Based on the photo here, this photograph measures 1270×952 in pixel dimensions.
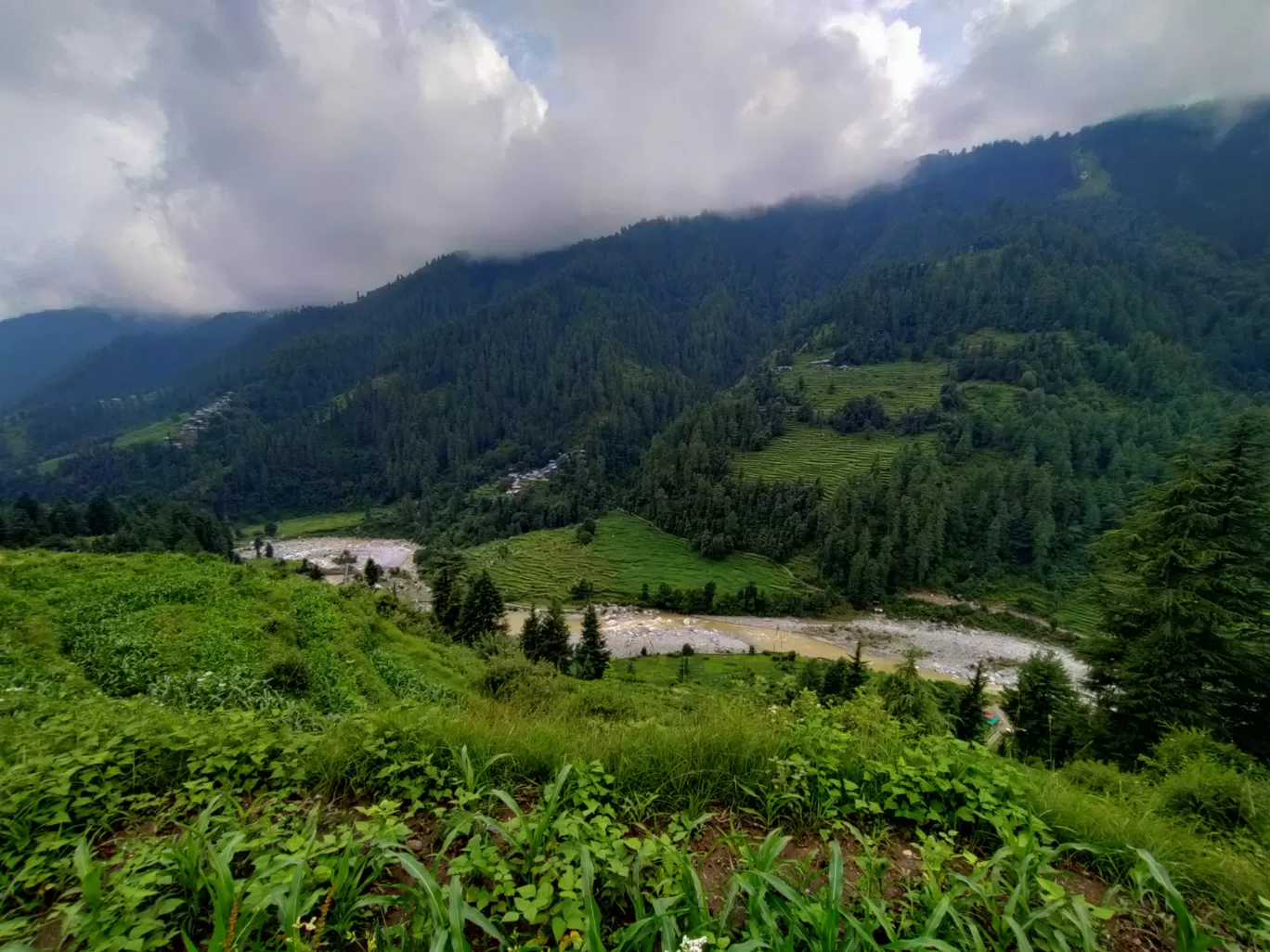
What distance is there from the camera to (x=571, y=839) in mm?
3387

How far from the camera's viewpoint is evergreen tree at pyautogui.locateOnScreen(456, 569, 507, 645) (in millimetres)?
43594

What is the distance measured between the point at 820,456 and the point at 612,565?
57.2 metres

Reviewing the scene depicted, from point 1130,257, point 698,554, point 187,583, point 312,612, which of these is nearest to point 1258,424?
point 312,612

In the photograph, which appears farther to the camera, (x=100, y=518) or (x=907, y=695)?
(x=100, y=518)

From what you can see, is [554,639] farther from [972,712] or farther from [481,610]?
[972,712]

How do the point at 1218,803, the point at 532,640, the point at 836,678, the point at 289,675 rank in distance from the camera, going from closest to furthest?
1. the point at 1218,803
2. the point at 289,675
3. the point at 836,678
4. the point at 532,640

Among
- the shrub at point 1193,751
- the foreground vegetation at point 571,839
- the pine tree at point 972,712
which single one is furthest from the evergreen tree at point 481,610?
the shrub at point 1193,751

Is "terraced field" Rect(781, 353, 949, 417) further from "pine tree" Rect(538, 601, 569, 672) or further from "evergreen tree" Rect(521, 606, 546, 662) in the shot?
"evergreen tree" Rect(521, 606, 546, 662)

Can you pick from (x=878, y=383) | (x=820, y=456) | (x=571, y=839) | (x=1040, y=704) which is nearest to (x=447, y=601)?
(x=1040, y=704)

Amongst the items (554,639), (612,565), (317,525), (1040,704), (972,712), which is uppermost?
(1040,704)

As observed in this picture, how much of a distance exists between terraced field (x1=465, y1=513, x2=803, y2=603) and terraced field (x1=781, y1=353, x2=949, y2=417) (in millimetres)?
62060

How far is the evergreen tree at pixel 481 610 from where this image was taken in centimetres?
4359

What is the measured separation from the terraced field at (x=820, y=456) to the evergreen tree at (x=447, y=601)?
8154 centimetres

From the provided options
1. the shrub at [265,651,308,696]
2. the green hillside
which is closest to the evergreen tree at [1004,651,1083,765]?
the green hillside
